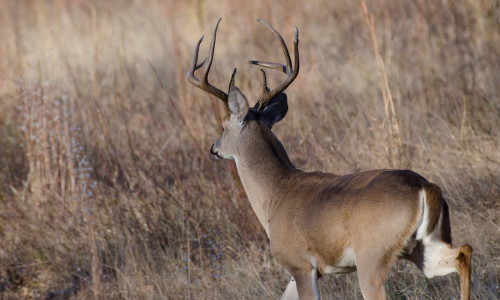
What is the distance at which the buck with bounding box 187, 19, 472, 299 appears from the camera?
3.71 metres

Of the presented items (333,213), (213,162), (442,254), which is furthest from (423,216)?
(213,162)

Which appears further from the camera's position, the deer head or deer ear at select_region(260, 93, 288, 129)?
deer ear at select_region(260, 93, 288, 129)

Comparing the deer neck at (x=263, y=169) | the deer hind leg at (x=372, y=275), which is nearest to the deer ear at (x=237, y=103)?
the deer neck at (x=263, y=169)

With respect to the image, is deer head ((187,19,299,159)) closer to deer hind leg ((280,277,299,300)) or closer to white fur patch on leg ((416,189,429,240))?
deer hind leg ((280,277,299,300))

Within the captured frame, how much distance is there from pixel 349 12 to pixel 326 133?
3.03 m

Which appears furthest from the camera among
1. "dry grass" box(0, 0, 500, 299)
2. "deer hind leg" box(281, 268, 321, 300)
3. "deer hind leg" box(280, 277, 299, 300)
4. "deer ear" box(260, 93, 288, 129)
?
"dry grass" box(0, 0, 500, 299)

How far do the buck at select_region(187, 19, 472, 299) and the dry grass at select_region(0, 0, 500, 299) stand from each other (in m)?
0.74

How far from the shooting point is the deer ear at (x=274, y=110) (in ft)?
16.6

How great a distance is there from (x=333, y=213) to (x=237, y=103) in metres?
1.09

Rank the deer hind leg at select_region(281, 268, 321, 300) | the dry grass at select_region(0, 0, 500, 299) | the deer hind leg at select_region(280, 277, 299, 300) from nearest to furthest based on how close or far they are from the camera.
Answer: the deer hind leg at select_region(281, 268, 321, 300) → the deer hind leg at select_region(280, 277, 299, 300) → the dry grass at select_region(0, 0, 500, 299)

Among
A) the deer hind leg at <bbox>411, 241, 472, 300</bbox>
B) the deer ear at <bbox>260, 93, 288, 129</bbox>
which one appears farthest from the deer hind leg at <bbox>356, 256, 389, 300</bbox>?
the deer ear at <bbox>260, 93, 288, 129</bbox>

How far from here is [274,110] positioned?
5098 millimetres

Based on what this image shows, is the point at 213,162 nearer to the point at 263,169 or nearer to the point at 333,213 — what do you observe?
the point at 263,169

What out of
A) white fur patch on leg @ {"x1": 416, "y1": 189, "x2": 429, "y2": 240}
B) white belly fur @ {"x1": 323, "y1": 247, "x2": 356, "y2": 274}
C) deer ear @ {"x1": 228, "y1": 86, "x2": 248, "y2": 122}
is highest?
deer ear @ {"x1": 228, "y1": 86, "x2": 248, "y2": 122}
